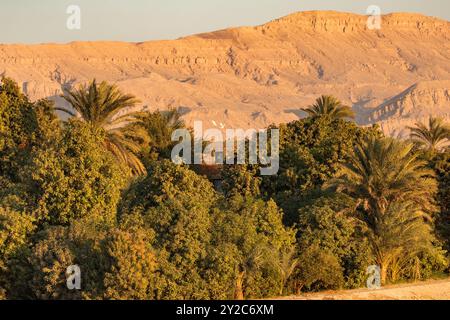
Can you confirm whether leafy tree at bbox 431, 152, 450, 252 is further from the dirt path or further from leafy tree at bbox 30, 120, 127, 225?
leafy tree at bbox 30, 120, 127, 225

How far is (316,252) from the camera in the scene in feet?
91.2

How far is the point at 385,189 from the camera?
99.4 ft

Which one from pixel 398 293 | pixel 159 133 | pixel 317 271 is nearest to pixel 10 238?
pixel 317 271

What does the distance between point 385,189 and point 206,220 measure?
6.46 m

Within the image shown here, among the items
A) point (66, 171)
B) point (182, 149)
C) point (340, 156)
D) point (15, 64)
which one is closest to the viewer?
point (66, 171)

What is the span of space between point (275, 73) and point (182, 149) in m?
148

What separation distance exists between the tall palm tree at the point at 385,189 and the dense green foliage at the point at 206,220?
0.04 metres

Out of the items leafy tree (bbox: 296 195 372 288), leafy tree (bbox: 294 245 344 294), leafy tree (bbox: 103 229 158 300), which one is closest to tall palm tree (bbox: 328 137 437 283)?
leafy tree (bbox: 296 195 372 288)

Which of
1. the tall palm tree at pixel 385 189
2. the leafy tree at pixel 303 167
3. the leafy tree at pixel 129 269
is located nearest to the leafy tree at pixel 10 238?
the leafy tree at pixel 129 269

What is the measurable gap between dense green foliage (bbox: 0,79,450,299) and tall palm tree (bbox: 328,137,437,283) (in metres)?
0.04

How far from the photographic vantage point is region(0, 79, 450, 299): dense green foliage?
23.9 meters
